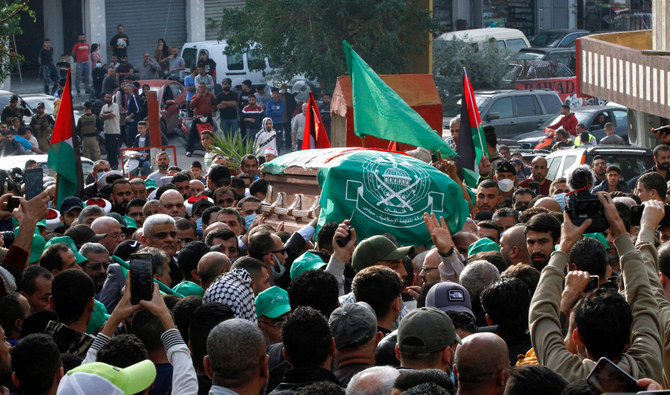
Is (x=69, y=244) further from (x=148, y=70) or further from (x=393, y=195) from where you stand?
(x=148, y=70)

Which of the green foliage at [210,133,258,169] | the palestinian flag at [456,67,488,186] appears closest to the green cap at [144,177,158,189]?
the green foliage at [210,133,258,169]

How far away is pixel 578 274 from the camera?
4945 mm

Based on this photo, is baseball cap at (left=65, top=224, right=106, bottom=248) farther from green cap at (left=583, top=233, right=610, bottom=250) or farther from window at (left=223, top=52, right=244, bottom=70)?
window at (left=223, top=52, right=244, bottom=70)

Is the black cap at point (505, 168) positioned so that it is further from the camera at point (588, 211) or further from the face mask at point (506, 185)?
the camera at point (588, 211)

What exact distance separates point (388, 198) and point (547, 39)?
2737cm

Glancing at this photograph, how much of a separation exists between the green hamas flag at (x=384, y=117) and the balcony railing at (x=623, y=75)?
335 inches

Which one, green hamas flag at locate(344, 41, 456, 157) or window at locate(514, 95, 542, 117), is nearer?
green hamas flag at locate(344, 41, 456, 157)

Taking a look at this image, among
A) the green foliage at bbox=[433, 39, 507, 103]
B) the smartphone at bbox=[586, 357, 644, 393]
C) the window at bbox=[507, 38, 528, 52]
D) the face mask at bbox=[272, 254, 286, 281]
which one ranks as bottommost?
the face mask at bbox=[272, 254, 286, 281]

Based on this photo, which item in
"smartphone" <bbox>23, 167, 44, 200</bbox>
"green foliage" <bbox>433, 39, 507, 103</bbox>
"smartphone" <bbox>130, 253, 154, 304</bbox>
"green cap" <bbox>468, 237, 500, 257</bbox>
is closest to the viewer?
"smartphone" <bbox>130, 253, 154, 304</bbox>

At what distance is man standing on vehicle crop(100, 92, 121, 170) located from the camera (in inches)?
915

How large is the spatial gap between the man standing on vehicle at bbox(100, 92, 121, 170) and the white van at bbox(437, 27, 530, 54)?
34.2ft

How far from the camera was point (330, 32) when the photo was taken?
82.7 feet

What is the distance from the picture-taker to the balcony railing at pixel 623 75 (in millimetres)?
18219

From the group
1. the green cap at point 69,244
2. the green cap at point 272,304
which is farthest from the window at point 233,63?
the green cap at point 272,304
